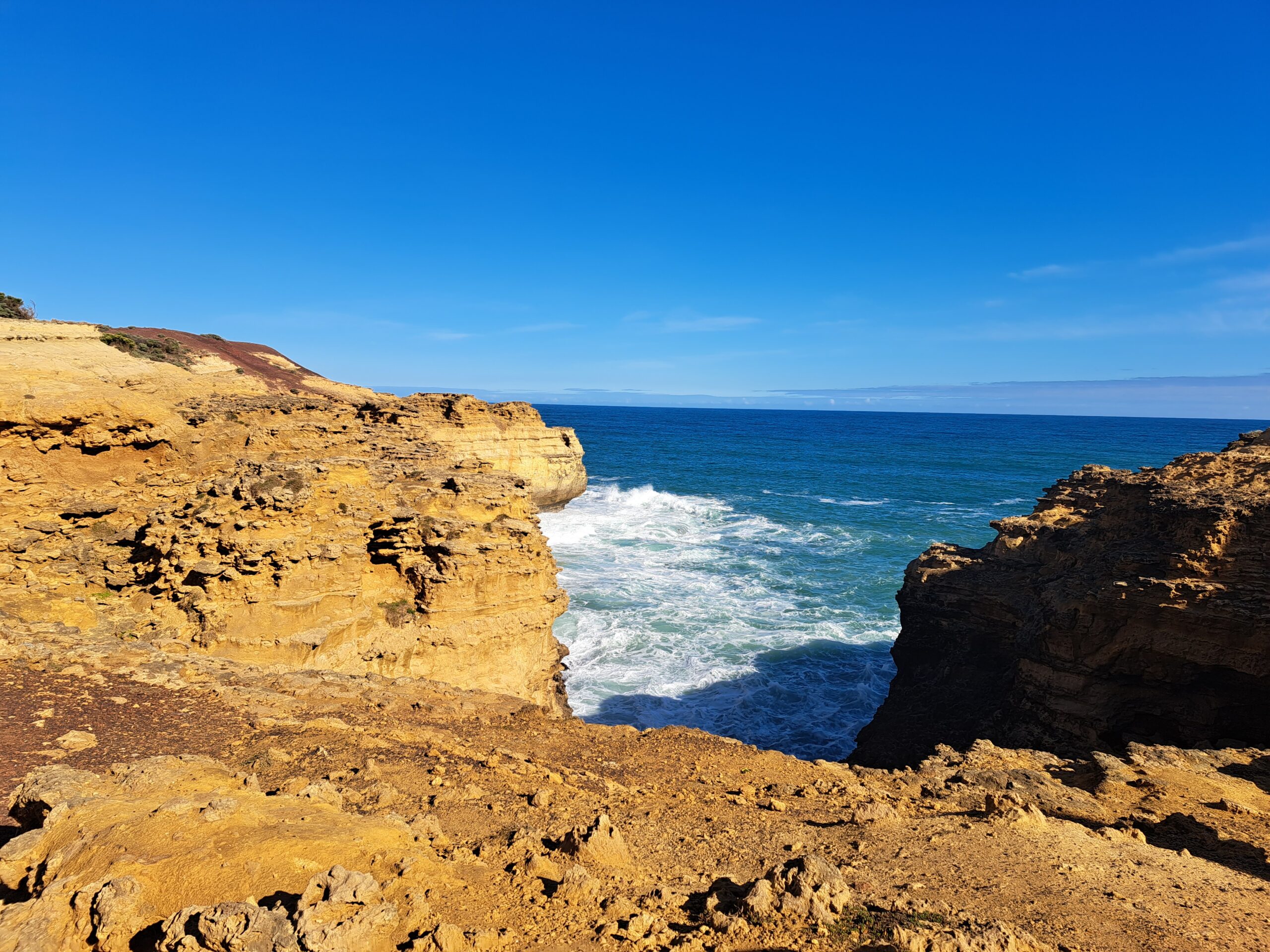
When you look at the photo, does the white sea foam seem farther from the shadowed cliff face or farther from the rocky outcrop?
the rocky outcrop

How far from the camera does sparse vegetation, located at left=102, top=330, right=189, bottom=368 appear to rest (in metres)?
24.4

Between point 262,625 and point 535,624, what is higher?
point 262,625

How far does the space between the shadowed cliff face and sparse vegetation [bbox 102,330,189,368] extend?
24554mm

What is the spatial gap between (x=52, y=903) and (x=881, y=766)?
11943 mm

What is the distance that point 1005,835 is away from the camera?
18.6 ft

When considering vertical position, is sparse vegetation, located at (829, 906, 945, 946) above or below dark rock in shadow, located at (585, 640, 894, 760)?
above

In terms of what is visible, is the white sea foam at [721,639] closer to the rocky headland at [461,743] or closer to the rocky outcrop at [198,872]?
the rocky headland at [461,743]

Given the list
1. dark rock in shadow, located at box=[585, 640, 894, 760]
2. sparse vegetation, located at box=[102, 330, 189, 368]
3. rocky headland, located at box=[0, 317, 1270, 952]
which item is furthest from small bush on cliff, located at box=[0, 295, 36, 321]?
dark rock in shadow, located at box=[585, 640, 894, 760]

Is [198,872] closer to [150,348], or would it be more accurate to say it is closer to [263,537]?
[263,537]

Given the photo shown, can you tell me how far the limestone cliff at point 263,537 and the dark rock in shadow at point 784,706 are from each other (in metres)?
4.52

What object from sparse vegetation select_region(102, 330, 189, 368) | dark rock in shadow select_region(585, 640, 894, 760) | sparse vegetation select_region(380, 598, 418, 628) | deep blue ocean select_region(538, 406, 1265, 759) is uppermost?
sparse vegetation select_region(102, 330, 189, 368)

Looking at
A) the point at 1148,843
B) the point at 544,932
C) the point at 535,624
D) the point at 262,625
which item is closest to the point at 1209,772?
the point at 1148,843

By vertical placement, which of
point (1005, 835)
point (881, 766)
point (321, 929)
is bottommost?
point (881, 766)

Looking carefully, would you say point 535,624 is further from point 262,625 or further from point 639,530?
point 639,530
